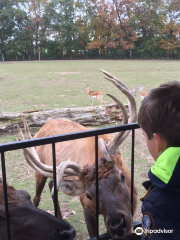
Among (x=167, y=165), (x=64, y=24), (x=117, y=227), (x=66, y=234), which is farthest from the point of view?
(x=64, y=24)

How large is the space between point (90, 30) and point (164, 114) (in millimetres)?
51014

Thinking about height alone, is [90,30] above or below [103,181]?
above

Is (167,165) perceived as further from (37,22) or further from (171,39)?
(37,22)

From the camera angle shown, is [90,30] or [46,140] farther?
[90,30]

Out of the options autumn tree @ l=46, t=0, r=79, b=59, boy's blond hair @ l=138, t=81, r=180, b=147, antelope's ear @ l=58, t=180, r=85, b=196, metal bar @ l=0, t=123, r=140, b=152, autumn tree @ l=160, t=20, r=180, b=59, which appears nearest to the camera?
boy's blond hair @ l=138, t=81, r=180, b=147

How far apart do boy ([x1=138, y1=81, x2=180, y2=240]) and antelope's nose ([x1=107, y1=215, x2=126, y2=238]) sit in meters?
0.76

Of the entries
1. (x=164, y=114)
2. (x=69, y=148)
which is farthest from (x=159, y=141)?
(x=69, y=148)

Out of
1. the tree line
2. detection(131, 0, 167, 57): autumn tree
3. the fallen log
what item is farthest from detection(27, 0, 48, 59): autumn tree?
the fallen log

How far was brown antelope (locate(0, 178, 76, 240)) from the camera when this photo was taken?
1.79 m

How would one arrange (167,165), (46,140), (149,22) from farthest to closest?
(149,22), (46,140), (167,165)

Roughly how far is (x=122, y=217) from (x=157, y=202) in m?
0.98

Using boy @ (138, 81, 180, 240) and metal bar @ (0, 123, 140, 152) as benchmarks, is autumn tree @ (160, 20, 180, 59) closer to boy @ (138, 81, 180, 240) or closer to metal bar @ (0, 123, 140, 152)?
metal bar @ (0, 123, 140, 152)

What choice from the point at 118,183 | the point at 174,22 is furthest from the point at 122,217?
the point at 174,22

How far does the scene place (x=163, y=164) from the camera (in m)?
1.28
